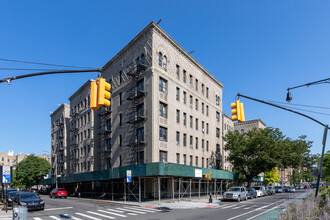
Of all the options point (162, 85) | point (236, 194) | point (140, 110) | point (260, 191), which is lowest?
point (260, 191)

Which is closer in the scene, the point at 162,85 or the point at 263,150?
the point at 162,85

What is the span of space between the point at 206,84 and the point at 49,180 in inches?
1643

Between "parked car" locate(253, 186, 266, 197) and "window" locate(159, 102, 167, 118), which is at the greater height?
"window" locate(159, 102, 167, 118)

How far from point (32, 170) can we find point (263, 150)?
182 feet

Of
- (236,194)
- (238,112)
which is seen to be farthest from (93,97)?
(236,194)

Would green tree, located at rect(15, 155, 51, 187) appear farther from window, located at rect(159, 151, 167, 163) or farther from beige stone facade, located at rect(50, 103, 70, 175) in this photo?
window, located at rect(159, 151, 167, 163)

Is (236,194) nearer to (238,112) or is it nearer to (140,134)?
(140,134)

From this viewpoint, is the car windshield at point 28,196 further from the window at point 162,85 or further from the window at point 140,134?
the window at point 162,85

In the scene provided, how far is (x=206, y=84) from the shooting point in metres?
48.6

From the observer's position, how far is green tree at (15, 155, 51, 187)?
226ft

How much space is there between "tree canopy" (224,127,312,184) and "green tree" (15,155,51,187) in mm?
48006

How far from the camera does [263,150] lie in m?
47.0

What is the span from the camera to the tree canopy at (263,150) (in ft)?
152

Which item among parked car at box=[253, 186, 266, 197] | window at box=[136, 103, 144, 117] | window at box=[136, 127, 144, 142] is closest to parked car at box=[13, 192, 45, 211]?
window at box=[136, 127, 144, 142]
